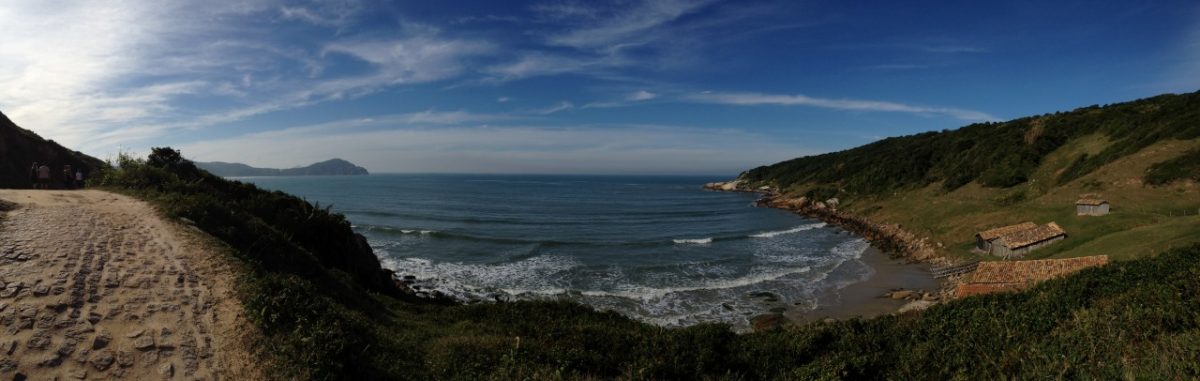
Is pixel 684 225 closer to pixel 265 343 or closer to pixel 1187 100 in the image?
pixel 265 343

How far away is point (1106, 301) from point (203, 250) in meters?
19.2

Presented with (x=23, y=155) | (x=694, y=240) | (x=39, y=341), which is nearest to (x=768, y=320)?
(x=39, y=341)

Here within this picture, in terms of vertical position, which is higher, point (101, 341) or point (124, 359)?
point (101, 341)

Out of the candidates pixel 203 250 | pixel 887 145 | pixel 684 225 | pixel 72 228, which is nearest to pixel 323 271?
pixel 203 250

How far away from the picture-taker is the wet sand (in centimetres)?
2336

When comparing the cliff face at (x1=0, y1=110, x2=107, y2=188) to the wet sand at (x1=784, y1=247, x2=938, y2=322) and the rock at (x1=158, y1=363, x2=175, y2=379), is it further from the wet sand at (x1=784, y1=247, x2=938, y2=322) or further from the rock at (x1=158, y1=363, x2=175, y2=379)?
the wet sand at (x1=784, y1=247, x2=938, y2=322)

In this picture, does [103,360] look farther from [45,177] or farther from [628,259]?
[628,259]

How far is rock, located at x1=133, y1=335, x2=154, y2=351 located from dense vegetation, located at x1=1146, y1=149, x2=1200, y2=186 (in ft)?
184

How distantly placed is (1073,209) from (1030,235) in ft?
27.4

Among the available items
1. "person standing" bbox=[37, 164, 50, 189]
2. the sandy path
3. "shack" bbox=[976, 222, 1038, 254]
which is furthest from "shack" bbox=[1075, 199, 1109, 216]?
"person standing" bbox=[37, 164, 50, 189]

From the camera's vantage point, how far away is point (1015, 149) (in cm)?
6012

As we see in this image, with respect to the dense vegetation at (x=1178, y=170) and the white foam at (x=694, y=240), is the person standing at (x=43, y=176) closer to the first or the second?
the white foam at (x=694, y=240)

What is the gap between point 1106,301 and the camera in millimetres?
8875

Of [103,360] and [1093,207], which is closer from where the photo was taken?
[103,360]
